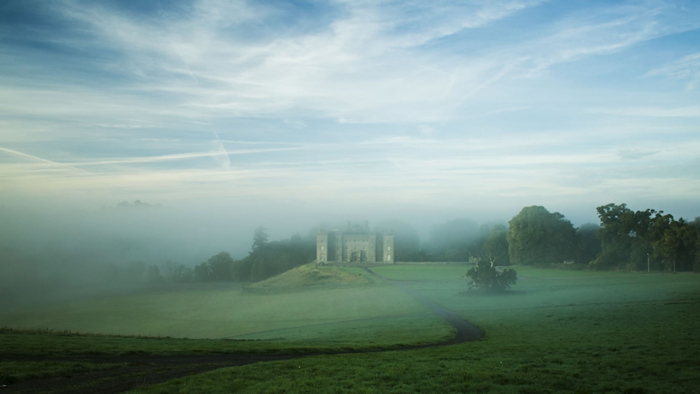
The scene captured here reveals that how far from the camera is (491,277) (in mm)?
49219

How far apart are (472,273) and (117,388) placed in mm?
42533

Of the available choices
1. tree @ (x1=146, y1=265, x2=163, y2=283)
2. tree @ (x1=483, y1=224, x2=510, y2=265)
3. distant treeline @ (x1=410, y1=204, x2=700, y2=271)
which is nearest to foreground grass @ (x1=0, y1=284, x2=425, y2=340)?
distant treeline @ (x1=410, y1=204, x2=700, y2=271)

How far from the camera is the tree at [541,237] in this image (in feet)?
273

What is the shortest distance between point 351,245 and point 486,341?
8983 cm

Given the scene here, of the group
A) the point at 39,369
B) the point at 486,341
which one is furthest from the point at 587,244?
the point at 39,369

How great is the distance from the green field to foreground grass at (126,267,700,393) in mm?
42

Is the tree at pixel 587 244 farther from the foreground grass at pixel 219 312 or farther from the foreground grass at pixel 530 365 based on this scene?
Result: the foreground grass at pixel 530 365

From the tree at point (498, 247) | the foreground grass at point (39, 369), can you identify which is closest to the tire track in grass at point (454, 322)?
the foreground grass at point (39, 369)

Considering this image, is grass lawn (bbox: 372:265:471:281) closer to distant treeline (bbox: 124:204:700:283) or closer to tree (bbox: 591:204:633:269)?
distant treeline (bbox: 124:204:700:283)

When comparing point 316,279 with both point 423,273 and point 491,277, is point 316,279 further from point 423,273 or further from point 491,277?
point 491,277

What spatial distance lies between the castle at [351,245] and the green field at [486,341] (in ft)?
177

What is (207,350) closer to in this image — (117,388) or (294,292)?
(117,388)

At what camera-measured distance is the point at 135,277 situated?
10469 centimetres

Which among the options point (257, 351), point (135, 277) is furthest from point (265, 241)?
point (257, 351)
